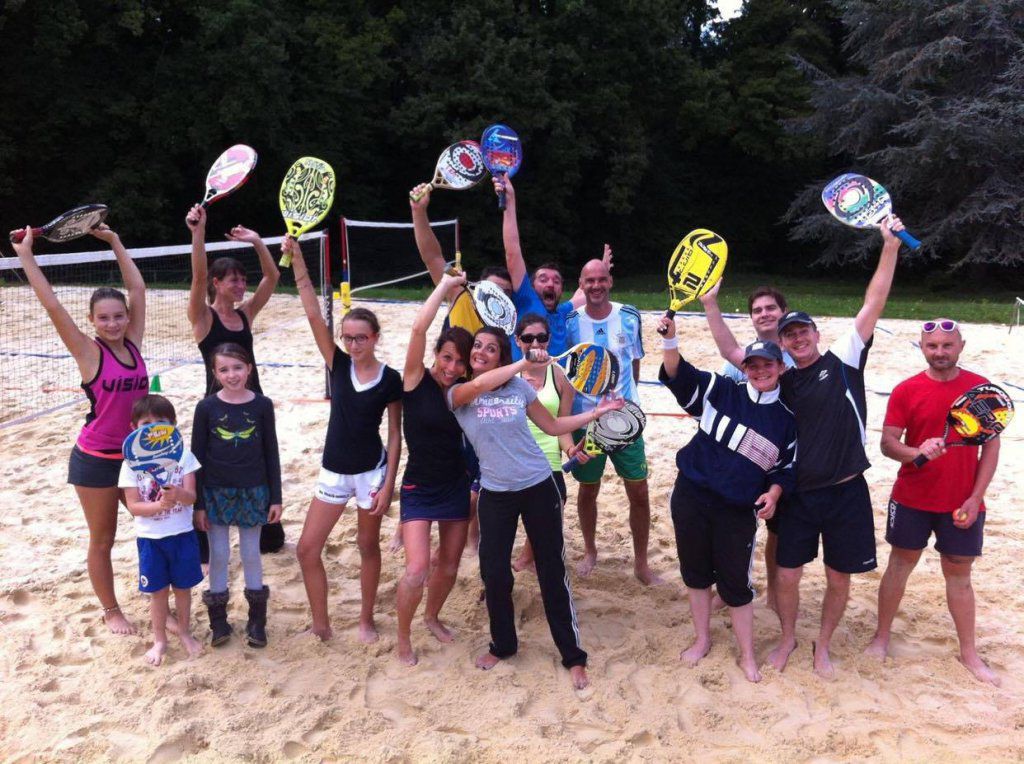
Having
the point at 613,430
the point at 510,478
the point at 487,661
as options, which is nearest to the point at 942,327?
the point at 613,430

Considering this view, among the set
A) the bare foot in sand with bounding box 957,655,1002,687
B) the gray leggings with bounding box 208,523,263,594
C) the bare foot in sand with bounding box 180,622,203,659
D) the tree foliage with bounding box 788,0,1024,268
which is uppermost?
the tree foliage with bounding box 788,0,1024,268

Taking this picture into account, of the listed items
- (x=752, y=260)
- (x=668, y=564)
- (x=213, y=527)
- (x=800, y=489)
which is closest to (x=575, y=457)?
(x=800, y=489)

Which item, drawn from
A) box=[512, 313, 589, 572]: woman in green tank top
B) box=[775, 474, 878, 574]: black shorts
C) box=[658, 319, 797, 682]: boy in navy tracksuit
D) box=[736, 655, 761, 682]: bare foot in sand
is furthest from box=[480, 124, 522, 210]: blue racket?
box=[736, 655, 761, 682]: bare foot in sand

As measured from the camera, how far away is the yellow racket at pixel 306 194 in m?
4.62

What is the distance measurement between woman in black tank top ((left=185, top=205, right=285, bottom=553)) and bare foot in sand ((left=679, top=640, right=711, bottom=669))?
2.34 metres

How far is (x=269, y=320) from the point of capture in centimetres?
1195

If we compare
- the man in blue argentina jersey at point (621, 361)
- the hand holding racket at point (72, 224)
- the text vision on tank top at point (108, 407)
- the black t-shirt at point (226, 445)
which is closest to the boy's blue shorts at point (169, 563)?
the black t-shirt at point (226, 445)

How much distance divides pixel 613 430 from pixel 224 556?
1967 millimetres

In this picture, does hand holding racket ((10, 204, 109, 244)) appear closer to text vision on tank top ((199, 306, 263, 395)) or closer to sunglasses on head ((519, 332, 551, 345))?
text vision on tank top ((199, 306, 263, 395))

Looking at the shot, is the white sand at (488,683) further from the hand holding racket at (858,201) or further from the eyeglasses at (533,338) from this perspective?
the hand holding racket at (858,201)

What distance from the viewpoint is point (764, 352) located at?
3.61m

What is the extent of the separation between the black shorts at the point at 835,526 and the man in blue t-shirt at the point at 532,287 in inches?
62.8

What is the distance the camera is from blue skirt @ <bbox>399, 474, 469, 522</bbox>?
3883mm

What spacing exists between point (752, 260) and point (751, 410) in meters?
25.7
